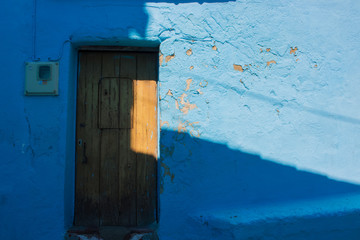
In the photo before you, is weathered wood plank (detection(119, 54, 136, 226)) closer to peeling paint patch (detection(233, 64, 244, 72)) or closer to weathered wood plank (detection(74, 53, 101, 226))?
weathered wood plank (detection(74, 53, 101, 226))

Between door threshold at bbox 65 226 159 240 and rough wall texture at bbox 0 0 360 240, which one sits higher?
rough wall texture at bbox 0 0 360 240

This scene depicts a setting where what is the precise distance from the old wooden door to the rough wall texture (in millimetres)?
163

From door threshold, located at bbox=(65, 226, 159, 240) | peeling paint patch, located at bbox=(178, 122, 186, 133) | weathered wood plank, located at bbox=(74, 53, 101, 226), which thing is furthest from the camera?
weathered wood plank, located at bbox=(74, 53, 101, 226)

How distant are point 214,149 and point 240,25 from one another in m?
1.36

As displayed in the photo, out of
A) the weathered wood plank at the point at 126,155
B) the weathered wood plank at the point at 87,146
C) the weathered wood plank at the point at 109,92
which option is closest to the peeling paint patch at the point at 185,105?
the weathered wood plank at the point at 126,155

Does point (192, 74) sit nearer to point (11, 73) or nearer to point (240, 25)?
point (240, 25)

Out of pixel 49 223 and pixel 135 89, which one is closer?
pixel 49 223

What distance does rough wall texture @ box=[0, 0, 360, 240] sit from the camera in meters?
3.09

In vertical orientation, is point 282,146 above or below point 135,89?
below

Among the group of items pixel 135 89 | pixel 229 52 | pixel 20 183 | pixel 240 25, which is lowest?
pixel 20 183

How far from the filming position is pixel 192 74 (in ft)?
10.6

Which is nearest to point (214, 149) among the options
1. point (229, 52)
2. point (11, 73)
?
point (229, 52)

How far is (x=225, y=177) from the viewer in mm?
3199

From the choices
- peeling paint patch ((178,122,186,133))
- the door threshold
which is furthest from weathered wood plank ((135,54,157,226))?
peeling paint patch ((178,122,186,133))
